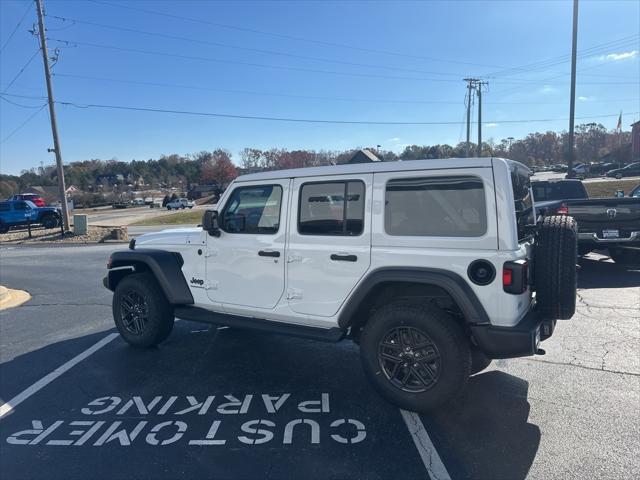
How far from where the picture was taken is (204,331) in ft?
18.9

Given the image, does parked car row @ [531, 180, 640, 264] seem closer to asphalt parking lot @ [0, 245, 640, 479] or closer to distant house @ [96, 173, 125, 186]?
asphalt parking lot @ [0, 245, 640, 479]

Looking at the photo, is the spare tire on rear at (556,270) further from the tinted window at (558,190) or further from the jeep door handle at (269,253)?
the tinted window at (558,190)

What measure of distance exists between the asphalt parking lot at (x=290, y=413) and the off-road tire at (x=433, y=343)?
0.61ft

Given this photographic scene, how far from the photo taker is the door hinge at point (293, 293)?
394 cm

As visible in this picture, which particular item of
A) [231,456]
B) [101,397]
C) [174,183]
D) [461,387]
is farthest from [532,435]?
[174,183]

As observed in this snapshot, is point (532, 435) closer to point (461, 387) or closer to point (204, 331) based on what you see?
point (461, 387)

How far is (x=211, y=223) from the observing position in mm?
4336

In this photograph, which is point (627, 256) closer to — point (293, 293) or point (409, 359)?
point (409, 359)

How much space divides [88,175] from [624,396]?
127m

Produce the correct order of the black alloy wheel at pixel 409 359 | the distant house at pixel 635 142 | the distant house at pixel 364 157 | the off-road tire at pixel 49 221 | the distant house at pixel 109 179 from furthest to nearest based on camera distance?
1. the distant house at pixel 109 179
2. the distant house at pixel 635 142
3. the off-road tire at pixel 49 221
4. the distant house at pixel 364 157
5. the black alloy wheel at pixel 409 359

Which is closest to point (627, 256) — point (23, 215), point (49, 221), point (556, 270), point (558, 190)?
point (558, 190)

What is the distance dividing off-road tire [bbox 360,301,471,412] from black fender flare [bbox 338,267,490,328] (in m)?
0.19

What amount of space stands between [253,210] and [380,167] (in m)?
1.40

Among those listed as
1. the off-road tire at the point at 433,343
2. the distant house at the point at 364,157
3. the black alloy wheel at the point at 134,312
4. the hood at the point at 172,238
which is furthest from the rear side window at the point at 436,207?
the black alloy wheel at the point at 134,312
